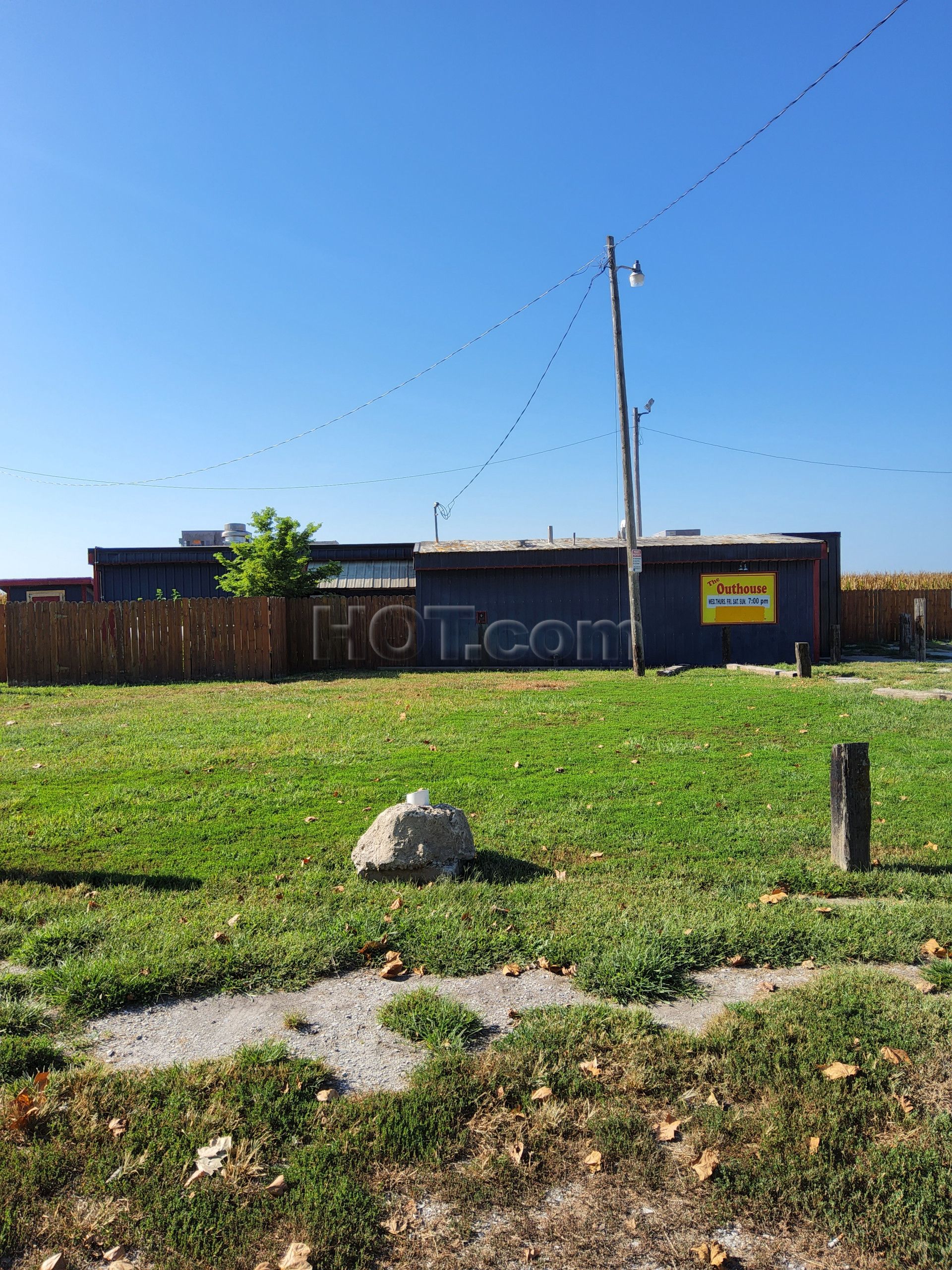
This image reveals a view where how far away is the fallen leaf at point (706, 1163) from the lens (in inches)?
101

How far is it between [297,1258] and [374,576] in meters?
26.0

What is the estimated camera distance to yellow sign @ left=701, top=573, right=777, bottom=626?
20891 mm

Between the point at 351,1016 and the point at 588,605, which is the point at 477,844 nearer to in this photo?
the point at 351,1016

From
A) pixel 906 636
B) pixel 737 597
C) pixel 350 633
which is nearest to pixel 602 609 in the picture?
pixel 737 597

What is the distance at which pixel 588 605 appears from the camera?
69.1 ft

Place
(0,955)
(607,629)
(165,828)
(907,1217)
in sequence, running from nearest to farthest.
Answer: (907,1217) → (0,955) → (165,828) → (607,629)

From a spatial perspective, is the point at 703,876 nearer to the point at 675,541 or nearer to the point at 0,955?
the point at 0,955

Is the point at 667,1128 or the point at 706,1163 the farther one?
the point at 667,1128

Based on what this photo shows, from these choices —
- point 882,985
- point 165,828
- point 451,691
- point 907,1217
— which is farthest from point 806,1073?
point 451,691

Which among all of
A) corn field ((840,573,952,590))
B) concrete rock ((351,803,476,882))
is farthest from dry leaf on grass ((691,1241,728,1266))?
corn field ((840,573,952,590))

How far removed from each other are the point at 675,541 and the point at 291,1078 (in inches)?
763

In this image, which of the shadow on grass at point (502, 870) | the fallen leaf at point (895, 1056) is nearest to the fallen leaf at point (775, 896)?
the shadow on grass at point (502, 870)

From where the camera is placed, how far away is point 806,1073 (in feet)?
10.0

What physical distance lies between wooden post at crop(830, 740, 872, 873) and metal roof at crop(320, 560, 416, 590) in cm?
2192
